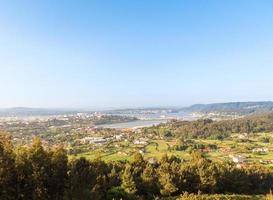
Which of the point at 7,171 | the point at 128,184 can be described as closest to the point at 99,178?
the point at 128,184

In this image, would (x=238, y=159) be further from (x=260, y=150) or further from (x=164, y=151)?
(x=164, y=151)

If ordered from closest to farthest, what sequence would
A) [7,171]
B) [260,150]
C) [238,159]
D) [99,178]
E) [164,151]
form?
Result: [7,171]
[99,178]
[238,159]
[164,151]
[260,150]

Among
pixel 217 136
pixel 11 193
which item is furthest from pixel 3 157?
pixel 217 136

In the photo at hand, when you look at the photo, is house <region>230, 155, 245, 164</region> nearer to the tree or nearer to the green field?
the green field

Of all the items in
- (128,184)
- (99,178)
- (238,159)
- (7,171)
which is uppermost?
(7,171)

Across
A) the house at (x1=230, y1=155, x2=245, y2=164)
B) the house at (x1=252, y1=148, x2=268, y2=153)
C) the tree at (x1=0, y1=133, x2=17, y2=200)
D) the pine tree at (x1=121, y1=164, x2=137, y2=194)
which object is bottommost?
the house at (x1=252, y1=148, x2=268, y2=153)

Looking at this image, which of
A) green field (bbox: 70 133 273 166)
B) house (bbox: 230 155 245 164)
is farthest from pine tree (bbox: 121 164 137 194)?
house (bbox: 230 155 245 164)

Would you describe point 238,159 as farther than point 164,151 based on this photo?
No

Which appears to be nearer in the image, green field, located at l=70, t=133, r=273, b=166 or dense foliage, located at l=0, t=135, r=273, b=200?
dense foliage, located at l=0, t=135, r=273, b=200
